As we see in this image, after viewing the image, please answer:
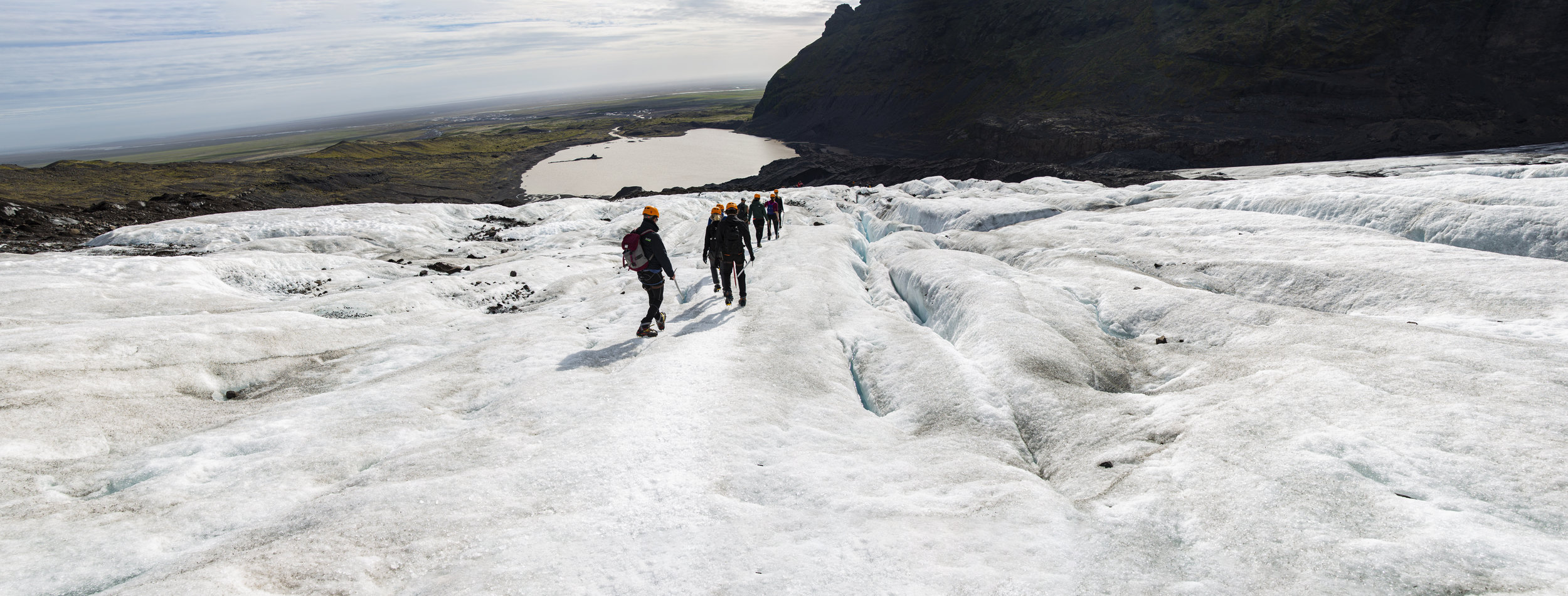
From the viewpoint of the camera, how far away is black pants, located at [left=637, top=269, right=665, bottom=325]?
13.9 m

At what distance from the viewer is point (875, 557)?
5.98 meters

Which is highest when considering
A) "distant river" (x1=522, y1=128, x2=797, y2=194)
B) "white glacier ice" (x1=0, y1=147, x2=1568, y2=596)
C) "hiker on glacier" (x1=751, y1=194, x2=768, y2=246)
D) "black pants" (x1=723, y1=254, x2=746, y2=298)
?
"distant river" (x1=522, y1=128, x2=797, y2=194)

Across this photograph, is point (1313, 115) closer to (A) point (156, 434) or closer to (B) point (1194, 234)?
(B) point (1194, 234)

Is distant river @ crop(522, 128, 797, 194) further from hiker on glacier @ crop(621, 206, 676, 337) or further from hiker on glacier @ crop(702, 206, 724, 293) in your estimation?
hiker on glacier @ crop(621, 206, 676, 337)

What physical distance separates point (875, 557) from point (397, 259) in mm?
28730

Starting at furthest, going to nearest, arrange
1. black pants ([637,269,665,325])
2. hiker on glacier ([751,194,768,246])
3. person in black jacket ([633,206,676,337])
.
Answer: hiker on glacier ([751,194,768,246])
black pants ([637,269,665,325])
person in black jacket ([633,206,676,337])

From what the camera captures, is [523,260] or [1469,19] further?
[1469,19]

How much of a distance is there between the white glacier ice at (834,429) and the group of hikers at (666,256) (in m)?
0.81

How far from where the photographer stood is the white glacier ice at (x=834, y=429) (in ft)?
18.9

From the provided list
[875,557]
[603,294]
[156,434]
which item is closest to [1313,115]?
[603,294]

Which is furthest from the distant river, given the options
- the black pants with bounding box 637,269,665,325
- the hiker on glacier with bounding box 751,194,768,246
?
the black pants with bounding box 637,269,665,325

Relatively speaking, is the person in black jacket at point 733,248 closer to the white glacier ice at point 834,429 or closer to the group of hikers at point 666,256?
the group of hikers at point 666,256

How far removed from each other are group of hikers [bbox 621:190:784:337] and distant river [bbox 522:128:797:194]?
3003 inches

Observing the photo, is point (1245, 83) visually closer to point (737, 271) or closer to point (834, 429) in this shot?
point (737, 271)
